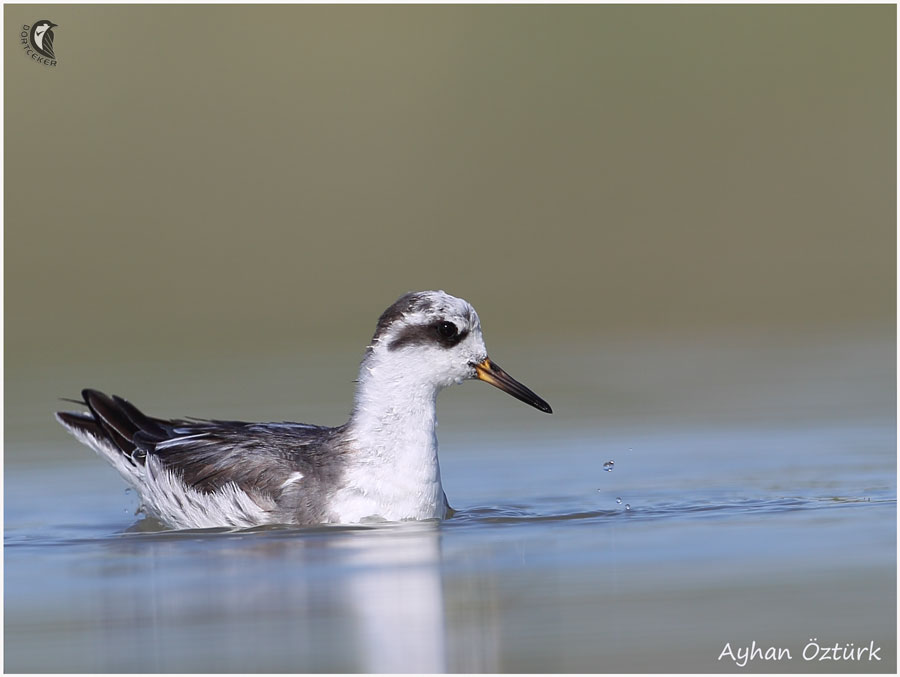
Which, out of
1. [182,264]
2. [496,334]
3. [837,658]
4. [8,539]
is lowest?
[837,658]

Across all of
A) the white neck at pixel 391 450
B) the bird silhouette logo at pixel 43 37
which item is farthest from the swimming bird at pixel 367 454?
the bird silhouette logo at pixel 43 37

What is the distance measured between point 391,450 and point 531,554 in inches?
60.6

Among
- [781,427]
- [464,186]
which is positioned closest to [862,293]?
[464,186]

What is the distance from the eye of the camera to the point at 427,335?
37.0 ft

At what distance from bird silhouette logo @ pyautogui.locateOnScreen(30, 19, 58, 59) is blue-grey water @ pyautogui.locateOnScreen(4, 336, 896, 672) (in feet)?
37.0

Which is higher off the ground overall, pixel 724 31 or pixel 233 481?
pixel 724 31

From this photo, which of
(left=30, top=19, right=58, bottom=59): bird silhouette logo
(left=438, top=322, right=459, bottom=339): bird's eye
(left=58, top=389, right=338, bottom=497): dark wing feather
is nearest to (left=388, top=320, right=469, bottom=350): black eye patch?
(left=438, top=322, right=459, bottom=339): bird's eye

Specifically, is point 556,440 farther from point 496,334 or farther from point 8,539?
point 496,334

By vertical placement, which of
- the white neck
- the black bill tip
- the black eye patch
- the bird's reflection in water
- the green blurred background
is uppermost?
the green blurred background

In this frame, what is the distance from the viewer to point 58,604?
29.5 feet

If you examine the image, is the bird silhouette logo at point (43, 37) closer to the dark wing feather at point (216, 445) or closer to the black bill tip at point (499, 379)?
the dark wing feather at point (216, 445)

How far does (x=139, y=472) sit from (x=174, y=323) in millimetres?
10522

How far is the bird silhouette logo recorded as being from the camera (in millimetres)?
26484

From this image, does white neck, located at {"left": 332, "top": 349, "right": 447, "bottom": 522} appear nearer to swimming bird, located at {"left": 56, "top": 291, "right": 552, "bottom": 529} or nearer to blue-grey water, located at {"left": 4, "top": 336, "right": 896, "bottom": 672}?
swimming bird, located at {"left": 56, "top": 291, "right": 552, "bottom": 529}
